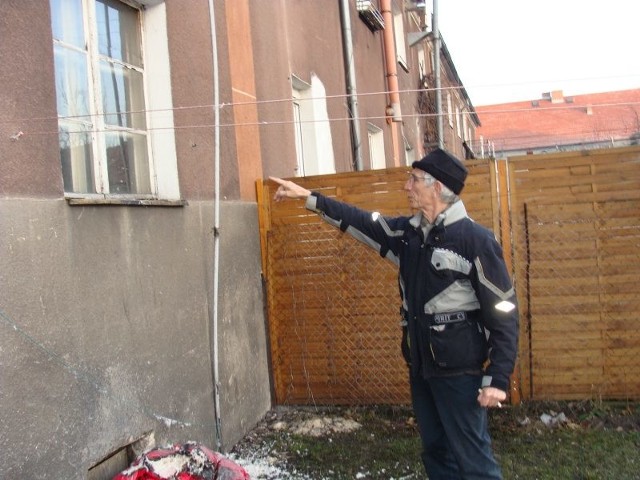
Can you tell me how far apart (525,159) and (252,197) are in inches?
90.7

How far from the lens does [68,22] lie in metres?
3.67

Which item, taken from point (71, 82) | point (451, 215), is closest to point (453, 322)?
point (451, 215)

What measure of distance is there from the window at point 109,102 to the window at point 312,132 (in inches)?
124

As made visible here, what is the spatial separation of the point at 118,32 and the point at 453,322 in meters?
2.90

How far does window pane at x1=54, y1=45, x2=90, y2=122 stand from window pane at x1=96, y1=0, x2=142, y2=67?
0.27 meters

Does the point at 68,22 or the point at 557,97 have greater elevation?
the point at 557,97

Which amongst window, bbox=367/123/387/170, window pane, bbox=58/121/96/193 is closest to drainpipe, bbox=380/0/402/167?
window, bbox=367/123/387/170

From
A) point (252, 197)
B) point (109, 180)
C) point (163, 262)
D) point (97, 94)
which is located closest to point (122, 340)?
point (163, 262)

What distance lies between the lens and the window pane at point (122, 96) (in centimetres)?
398

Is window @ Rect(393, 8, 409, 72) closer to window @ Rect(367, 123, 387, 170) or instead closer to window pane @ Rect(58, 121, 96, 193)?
window @ Rect(367, 123, 387, 170)

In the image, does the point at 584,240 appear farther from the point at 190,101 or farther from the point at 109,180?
the point at 109,180

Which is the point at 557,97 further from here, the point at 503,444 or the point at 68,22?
the point at 68,22

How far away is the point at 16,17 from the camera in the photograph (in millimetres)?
2939

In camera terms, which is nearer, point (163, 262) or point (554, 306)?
point (163, 262)
